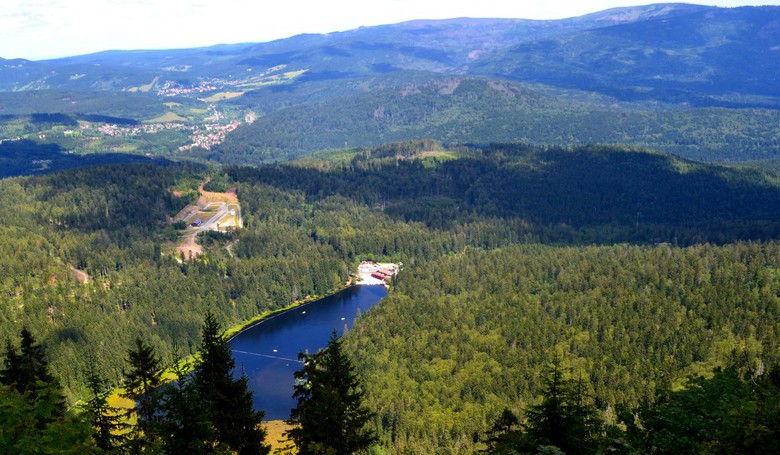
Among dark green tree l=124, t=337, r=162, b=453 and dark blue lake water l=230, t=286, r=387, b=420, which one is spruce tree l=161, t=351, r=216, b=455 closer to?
dark green tree l=124, t=337, r=162, b=453

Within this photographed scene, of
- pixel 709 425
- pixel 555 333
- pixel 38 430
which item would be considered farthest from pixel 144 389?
pixel 555 333

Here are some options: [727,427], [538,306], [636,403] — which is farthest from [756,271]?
[727,427]

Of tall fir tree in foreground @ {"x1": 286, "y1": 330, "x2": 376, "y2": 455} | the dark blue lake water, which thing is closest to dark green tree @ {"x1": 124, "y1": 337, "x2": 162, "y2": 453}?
tall fir tree in foreground @ {"x1": 286, "y1": 330, "x2": 376, "y2": 455}

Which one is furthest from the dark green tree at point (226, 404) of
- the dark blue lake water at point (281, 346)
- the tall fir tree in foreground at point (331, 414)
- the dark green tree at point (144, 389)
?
the dark blue lake water at point (281, 346)

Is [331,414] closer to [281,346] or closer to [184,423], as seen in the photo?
[184,423]

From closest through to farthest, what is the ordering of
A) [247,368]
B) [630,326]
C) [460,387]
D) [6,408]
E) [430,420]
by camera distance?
[6,408]
[430,420]
[460,387]
[630,326]
[247,368]

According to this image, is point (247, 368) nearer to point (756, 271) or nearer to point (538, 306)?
point (538, 306)

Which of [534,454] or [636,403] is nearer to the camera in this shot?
[534,454]

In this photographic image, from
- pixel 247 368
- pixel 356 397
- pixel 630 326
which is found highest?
pixel 356 397
